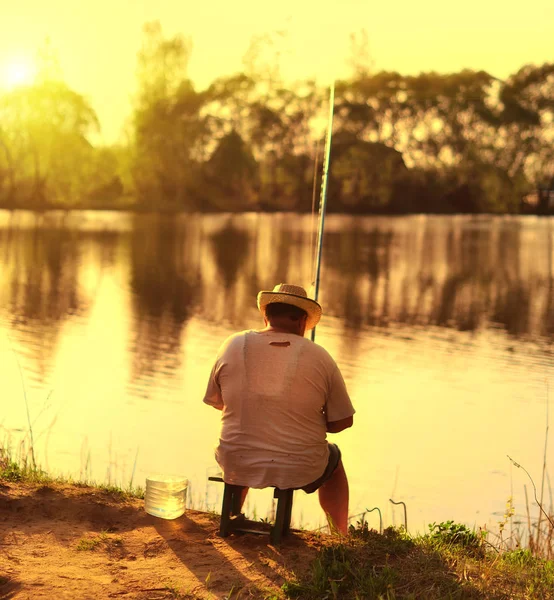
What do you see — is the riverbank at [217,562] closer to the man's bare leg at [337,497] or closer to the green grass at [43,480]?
the man's bare leg at [337,497]

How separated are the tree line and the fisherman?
215ft

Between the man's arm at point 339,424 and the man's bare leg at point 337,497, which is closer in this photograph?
the man's arm at point 339,424

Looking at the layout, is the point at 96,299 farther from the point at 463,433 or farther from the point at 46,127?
the point at 46,127

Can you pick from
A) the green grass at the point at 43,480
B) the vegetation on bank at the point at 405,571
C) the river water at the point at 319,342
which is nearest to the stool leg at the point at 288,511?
the vegetation on bank at the point at 405,571

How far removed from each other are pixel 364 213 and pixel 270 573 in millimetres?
80678

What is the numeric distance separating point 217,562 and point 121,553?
1.47 feet

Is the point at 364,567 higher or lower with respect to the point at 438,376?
higher

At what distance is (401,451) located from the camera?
31.6ft

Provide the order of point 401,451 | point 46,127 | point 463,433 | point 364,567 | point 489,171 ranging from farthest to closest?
point 489,171 → point 46,127 → point 463,433 → point 401,451 → point 364,567

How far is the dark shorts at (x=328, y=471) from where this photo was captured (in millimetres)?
4695

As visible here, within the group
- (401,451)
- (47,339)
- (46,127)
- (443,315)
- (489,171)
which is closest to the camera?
(401,451)

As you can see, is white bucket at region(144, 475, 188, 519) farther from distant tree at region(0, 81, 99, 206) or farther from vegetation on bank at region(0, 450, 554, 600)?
distant tree at region(0, 81, 99, 206)

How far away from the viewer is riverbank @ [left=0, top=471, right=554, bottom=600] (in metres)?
4.04

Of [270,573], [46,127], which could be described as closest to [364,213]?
[46,127]
